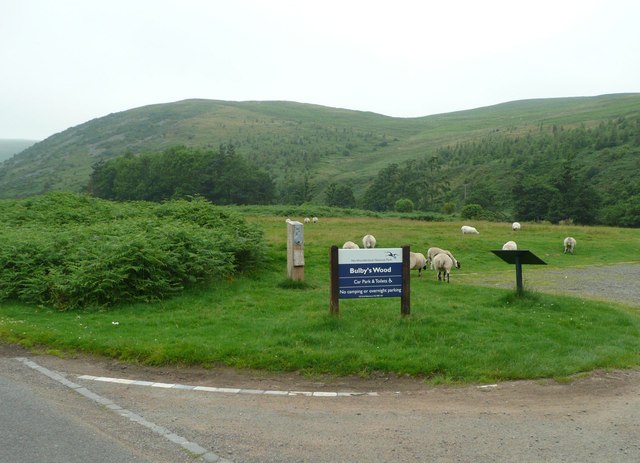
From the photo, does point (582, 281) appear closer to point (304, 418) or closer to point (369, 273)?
point (369, 273)

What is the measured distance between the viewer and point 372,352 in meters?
8.95

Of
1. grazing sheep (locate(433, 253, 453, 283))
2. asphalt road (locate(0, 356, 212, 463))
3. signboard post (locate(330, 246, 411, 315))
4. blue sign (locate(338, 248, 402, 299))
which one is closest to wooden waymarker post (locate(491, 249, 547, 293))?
signboard post (locate(330, 246, 411, 315))

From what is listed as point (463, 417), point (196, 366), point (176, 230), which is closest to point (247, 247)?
point (176, 230)

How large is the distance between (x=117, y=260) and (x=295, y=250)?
182 inches

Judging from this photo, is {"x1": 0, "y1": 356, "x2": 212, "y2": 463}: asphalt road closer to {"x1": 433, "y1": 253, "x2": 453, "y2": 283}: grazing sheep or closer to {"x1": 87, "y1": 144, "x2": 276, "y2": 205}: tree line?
{"x1": 433, "y1": 253, "x2": 453, "y2": 283}: grazing sheep

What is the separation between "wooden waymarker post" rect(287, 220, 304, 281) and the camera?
50.6ft

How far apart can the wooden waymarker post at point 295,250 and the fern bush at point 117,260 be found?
1.59 metres

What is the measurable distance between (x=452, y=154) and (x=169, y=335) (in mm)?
144465

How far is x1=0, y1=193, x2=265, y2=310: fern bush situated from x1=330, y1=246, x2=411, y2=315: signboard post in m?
4.80

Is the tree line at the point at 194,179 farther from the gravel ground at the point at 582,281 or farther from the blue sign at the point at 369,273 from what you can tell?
the blue sign at the point at 369,273

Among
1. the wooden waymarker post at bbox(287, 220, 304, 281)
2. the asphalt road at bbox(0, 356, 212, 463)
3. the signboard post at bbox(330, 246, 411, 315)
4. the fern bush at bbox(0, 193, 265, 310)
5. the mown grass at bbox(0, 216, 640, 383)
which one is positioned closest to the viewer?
the asphalt road at bbox(0, 356, 212, 463)

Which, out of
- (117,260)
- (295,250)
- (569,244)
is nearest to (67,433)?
(117,260)

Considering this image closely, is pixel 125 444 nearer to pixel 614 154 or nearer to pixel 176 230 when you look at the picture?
pixel 176 230

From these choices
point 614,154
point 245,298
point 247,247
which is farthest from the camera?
point 614,154
